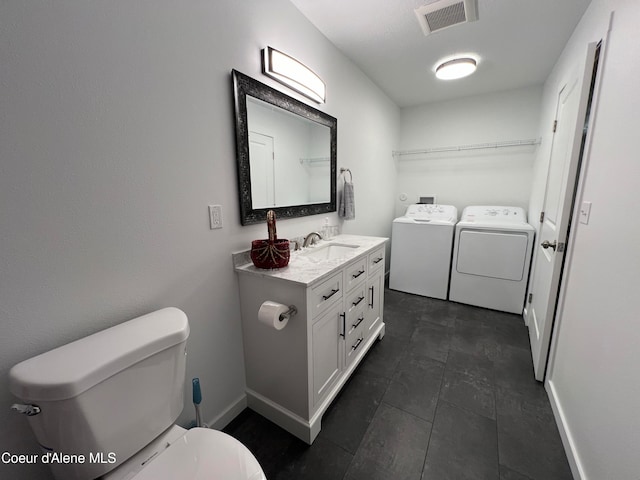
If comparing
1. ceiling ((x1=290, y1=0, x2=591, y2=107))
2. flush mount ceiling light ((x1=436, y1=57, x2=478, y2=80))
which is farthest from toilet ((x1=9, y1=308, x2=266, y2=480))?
flush mount ceiling light ((x1=436, y1=57, x2=478, y2=80))

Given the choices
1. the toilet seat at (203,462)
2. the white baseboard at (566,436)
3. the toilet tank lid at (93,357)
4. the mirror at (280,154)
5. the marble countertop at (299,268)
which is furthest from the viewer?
the mirror at (280,154)

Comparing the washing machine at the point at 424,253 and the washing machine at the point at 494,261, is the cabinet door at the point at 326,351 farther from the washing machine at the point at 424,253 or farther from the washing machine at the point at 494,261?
the washing machine at the point at 494,261

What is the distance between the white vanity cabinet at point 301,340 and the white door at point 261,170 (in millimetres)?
383

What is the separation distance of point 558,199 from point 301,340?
A: 6.02 ft

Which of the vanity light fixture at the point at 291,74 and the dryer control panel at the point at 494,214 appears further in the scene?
the dryer control panel at the point at 494,214

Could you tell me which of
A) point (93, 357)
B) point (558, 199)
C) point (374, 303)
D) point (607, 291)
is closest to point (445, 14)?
point (558, 199)

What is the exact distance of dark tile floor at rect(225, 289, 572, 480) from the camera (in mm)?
1186

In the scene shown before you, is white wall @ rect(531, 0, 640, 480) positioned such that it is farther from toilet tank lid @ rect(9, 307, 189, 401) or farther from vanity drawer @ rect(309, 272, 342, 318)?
toilet tank lid @ rect(9, 307, 189, 401)

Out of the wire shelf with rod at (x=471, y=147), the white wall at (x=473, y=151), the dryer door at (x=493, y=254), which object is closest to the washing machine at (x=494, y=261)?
the dryer door at (x=493, y=254)

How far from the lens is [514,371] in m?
1.80

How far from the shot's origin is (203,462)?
77cm

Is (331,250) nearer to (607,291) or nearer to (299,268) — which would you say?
(299,268)

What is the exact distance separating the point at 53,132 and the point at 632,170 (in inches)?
76.6

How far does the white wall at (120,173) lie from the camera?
727 mm
